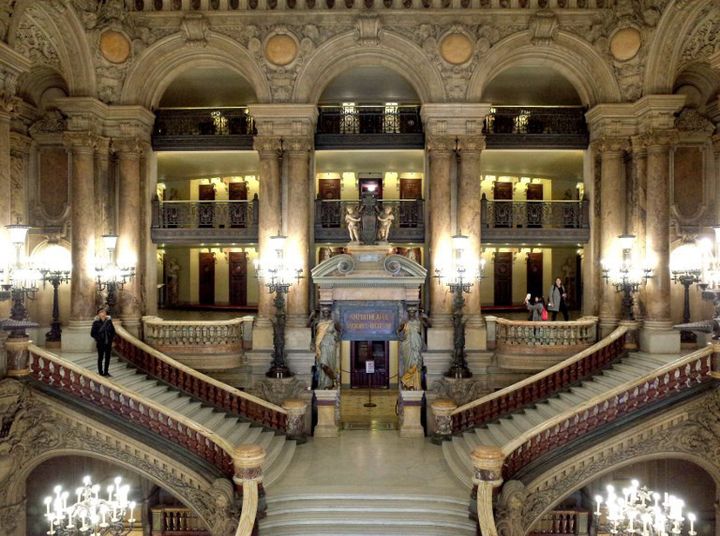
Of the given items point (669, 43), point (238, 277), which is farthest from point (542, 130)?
point (238, 277)

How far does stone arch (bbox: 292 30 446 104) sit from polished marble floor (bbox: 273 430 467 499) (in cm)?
864

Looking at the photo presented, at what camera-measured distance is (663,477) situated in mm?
12445

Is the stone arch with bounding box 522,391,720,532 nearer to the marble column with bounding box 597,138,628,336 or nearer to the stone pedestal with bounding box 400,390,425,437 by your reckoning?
the stone pedestal with bounding box 400,390,425,437

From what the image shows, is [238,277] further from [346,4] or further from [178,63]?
[346,4]

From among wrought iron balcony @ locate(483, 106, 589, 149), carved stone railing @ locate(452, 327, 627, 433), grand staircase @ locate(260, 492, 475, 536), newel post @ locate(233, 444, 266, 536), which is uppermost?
wrought iron balcony @ locate(483, 106, 589, 149)

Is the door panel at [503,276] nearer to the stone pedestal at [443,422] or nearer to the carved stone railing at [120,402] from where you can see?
the stone pedestal at [443,422]

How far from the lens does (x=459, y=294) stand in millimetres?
12781

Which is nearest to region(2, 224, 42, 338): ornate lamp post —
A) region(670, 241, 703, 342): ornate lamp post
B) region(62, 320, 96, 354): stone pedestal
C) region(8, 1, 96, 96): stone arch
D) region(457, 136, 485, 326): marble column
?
region(62, 320, 96, 354): stone pedestal

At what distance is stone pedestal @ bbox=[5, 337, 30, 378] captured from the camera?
9516mm

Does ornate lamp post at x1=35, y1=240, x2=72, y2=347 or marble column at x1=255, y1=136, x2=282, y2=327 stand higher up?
marble column at x1=255, y1=136, x2=282, y2=327

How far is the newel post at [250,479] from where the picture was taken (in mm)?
8773

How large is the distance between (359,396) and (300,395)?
13.9ft

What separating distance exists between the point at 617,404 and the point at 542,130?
357 inches

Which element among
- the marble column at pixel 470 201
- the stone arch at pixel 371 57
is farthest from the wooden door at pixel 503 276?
the stone arch at pixel 371 57
